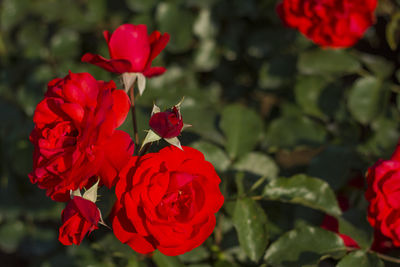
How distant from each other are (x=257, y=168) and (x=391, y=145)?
47cm

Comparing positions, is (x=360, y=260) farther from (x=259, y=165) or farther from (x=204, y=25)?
(x=204, y=25)

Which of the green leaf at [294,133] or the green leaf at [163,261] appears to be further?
the green leaf at [294,133]

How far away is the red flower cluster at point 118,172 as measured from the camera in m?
0.63

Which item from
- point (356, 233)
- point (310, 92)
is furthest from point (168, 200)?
point (310, 92)

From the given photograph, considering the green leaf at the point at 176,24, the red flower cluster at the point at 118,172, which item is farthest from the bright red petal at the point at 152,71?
the green leaf at the point at 176,24

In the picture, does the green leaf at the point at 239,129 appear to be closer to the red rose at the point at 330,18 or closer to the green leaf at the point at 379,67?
the red rose at the point at 330,18

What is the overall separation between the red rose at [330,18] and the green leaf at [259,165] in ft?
1.20

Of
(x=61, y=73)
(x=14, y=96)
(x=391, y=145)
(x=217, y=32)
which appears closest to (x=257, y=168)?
(x=391, y=145)

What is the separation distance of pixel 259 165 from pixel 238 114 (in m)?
0.15

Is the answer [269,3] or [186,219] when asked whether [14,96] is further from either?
[186,219]

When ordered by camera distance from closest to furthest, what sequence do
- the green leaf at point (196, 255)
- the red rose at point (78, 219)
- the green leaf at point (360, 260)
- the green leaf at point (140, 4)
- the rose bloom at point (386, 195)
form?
the red rose at point (78, 219)
the rose bloom at point (386, 195)
the green leaf at point (360, 260)
the green leaf at point (196, 255)
the green leaf at point (140, 4)

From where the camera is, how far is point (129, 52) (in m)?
0.76

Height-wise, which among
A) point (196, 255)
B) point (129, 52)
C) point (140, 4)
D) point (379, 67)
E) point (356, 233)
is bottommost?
point (196, 255)

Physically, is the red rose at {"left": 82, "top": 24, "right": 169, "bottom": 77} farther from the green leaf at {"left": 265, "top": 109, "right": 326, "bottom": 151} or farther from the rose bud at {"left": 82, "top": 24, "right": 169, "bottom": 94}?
the green leaf at {"left": 265, "top": 109, "right": 326, "bottom": 151}
